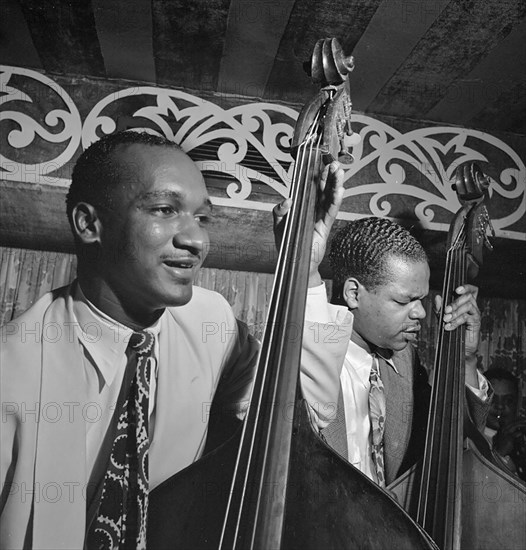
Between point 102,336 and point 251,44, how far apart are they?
647 millimetres

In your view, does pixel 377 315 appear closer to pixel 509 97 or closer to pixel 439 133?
pixel 439 133

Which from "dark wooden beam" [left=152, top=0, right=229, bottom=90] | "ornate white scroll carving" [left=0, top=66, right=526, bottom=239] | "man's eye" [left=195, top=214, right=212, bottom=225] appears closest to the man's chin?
"man's eye" [left=195, top=214, right=212, bottom=225]

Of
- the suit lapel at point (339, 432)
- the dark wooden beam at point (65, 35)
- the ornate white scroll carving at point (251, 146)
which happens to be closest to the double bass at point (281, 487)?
the suit lapel at point (339, 432)

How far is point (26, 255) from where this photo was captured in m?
1.04

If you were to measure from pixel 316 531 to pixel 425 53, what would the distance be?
3.04 ft

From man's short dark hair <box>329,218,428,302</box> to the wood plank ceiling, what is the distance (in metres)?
0.32

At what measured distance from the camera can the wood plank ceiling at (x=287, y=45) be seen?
3.59 feet

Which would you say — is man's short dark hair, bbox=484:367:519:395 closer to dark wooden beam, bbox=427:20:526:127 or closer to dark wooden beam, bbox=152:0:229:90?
dark wooden beam, bbox=427:20:526:127

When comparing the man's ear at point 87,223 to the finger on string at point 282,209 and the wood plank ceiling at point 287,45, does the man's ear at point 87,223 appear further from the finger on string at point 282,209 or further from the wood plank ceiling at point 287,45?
the wood plank ceiling at point 287,45

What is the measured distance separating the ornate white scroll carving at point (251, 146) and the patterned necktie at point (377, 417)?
317mm

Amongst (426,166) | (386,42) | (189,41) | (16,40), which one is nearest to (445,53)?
(386,42)

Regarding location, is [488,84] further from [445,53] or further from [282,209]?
[282,209]

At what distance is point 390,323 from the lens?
1.10 m

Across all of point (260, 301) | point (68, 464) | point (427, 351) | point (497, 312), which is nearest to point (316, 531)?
point (68, 464)
